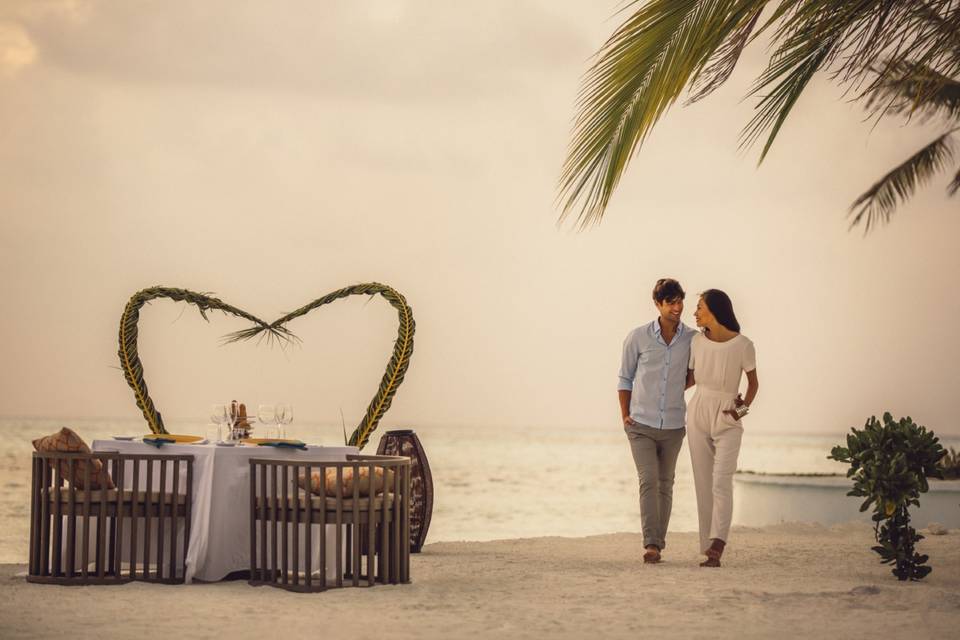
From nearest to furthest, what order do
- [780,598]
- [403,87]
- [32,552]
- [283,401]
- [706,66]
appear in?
1. [706,66]
2. [780,598]
3. [32,552]
4. [283,401]
5. [403,87]

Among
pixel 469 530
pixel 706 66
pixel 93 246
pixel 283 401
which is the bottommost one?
pixel 469 530

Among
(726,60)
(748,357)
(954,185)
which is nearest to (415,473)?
(748,357)

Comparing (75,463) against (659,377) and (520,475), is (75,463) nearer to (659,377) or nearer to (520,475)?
(659,377)

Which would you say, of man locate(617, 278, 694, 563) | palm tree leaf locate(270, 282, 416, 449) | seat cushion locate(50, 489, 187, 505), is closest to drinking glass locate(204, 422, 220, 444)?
seat cushion locate(50, 489, 187, 505)

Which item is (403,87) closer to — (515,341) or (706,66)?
(515,341)

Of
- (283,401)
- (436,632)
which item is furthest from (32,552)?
Result: (436,632)

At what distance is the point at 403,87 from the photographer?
105 feet

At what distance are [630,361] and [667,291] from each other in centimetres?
47

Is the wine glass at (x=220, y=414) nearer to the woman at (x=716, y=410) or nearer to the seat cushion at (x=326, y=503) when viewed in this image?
the seat cushion at (x=326, y=503)

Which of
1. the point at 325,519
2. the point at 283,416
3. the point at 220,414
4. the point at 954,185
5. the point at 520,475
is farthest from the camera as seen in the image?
the point at 520,475

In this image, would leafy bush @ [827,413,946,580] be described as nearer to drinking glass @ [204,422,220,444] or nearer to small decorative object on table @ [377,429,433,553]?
small decorative object on table @ [377,429,433,553]

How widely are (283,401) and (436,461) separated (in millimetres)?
33069

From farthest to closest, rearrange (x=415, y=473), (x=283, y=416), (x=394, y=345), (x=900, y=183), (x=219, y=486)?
1. (x=900, y=183)
2. (x=415, y=473)
3. (x=394, y=345)
4. (x=283, y=416)
5. (x=219, y=486)

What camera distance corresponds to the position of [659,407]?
7.22 m
